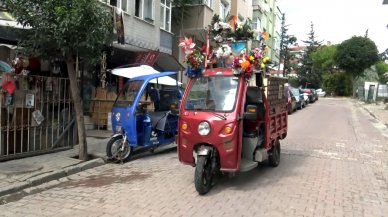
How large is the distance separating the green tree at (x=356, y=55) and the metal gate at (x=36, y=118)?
54971 mm

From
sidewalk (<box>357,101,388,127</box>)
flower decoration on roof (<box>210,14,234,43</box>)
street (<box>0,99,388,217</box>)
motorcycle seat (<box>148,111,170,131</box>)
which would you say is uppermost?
flower decoration on roof (<box>210,14,234,43</box>)

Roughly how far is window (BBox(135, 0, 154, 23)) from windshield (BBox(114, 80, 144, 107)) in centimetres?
888

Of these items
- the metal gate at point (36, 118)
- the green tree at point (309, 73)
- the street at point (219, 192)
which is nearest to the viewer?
the street at point (219, 192)

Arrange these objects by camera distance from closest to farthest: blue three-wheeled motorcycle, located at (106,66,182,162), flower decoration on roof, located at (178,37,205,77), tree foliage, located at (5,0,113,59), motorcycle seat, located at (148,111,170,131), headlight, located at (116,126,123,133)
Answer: flower decoration on roof, located at (178,37,205,77), tree foliage, located at (5,0,113,59), blue three-wheeled motorcycle, located at (106,66,182,162), headlight, located at (116,126,123,133), motorcycle seat, located at (148,111,170,131)

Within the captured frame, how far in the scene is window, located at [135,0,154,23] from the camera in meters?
18.3

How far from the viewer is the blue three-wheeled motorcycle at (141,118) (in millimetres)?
9383

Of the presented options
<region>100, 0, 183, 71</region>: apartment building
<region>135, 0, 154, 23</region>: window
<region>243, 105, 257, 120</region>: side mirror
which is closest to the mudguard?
<region>243, 105, 257, 120</region>: side mirror

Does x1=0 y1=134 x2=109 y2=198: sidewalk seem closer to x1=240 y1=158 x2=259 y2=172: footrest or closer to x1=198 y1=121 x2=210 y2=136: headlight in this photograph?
x1=198 y1=121 x2=210 y2=136: headlight

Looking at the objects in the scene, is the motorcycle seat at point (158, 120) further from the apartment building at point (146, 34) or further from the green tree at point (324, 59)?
the green tree at point (324, 59)

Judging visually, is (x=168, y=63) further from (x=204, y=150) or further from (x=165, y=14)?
(x=204, y=150)

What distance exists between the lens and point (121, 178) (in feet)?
25.9

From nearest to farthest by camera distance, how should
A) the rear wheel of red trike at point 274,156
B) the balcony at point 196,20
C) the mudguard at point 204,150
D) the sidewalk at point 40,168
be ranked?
the mudguard at point 204,150
the sidewalk at point 40,168
the rear wheel of red trike at point 274,156
the balcony at point 196,20

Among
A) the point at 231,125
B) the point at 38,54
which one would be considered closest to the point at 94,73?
the point at 38,54

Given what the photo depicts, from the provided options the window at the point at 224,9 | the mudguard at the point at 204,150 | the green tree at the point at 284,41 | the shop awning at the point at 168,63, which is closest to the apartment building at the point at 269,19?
the green tree at the point at 284,41
